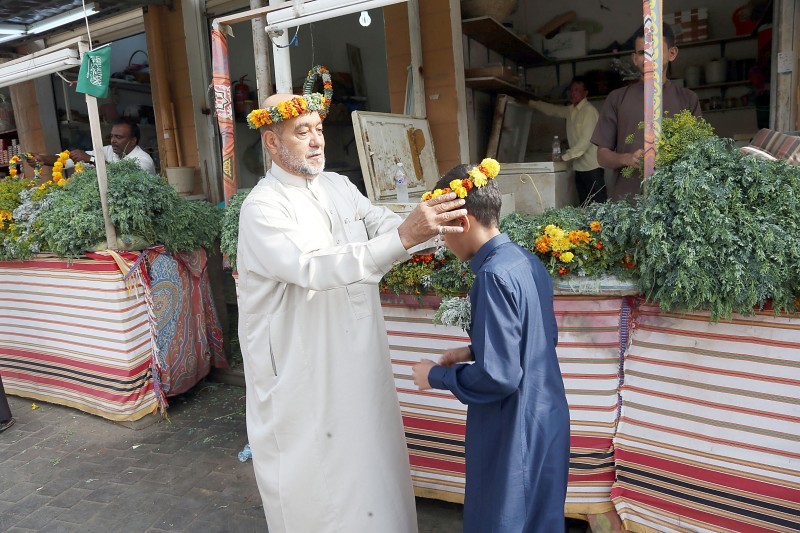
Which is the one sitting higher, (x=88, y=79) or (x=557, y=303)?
(x=88, y=79)

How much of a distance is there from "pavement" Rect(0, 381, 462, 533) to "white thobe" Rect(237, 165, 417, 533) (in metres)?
0.94

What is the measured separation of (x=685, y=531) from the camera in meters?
2.62

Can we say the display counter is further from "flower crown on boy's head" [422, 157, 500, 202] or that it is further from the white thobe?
"flower crown on boy's head" [422, 157, 500, 202]

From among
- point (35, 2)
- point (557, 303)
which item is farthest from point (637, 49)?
point (35, 2)

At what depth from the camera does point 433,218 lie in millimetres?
1835

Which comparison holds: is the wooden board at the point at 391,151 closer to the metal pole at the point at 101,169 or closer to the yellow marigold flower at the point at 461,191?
the metal pole at the point at 101,169

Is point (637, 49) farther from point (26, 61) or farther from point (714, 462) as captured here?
point (26, 61)

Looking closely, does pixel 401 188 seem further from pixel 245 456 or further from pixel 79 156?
pixel 79 156

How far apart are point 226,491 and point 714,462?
8.93 ft

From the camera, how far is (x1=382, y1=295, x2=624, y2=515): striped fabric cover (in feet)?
8.91

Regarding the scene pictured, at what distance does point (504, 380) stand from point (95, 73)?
3.85 m

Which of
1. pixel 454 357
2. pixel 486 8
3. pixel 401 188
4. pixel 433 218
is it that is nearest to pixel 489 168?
pixel 433 218

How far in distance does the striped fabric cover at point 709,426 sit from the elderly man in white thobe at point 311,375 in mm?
1180

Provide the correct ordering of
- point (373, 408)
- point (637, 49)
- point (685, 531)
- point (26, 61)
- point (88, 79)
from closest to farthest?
point (373, 408) → point (685, 531) → point (637, 49) → point (88, 79) → point (26, 61)
